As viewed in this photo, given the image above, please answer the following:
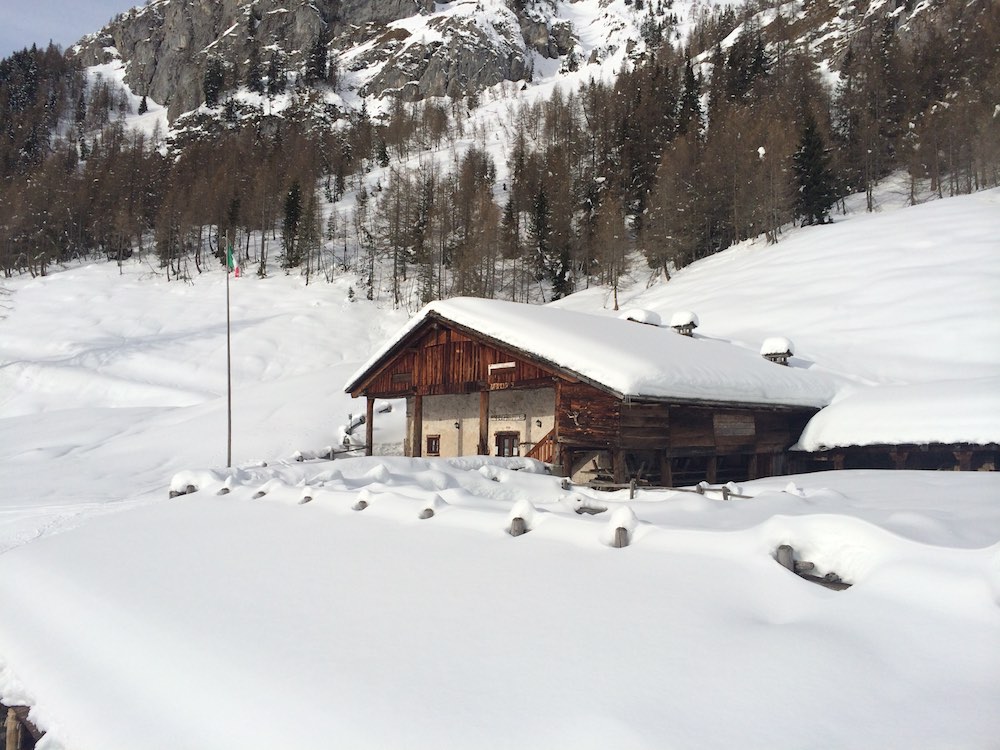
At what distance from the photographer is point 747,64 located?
7119 cm

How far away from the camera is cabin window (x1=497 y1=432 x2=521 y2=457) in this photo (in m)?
18.1

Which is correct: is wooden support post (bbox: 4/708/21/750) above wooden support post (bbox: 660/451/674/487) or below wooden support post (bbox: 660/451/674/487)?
below

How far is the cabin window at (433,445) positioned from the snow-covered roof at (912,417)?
10.9 metres

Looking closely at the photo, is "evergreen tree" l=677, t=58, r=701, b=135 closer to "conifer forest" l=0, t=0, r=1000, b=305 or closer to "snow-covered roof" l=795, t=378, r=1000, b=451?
"conifer forest" l=0, t=0, r=1000, b=305

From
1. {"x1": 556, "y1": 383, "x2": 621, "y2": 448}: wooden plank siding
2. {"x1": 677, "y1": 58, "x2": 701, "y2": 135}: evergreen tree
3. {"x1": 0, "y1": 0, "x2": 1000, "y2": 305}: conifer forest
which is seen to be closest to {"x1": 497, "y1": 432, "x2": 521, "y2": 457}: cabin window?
{"x1": 556, "y1": 383, "x2": 621, "y2": 448}: wooden plank siding

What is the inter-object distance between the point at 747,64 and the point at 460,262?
4415 cm

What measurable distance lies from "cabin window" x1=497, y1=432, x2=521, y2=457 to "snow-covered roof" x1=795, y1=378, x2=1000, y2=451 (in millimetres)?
8106

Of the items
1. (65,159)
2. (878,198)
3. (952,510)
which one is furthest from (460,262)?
(65,159)

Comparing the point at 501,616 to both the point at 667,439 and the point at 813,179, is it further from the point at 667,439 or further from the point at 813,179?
the point at 813,179

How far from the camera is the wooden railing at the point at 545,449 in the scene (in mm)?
16109

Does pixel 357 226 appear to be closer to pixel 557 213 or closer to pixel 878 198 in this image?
pixel 557 213

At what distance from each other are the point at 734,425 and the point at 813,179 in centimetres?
3610

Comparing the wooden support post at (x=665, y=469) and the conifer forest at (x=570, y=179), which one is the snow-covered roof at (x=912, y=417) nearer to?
the wooden support post at (x=665, y=469)

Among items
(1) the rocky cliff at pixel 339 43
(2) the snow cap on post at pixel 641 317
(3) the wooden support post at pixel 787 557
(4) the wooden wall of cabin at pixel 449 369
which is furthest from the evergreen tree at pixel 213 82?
(3) the wooden support post at pixel 787 557
